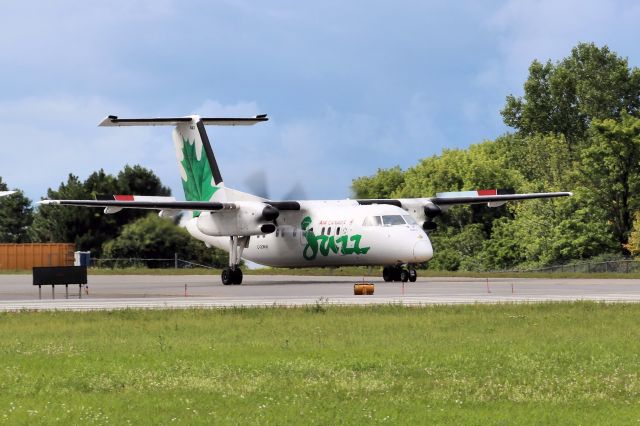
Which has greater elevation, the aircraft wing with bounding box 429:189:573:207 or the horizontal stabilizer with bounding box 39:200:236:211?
the aircraft wing with bounding box 429:189:573:207

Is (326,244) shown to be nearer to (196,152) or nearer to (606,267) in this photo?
(196,152)

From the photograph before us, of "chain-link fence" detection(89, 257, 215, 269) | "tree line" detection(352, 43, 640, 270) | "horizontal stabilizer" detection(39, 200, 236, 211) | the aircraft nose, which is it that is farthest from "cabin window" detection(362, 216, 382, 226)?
"tree line" detection(352, 43, 640, 270)

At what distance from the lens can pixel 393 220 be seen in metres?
44.8

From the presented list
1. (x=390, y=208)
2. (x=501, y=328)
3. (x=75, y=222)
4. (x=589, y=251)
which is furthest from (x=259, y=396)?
(x=75, y=222)

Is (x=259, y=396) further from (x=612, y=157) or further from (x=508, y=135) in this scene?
(x=508, y=135)

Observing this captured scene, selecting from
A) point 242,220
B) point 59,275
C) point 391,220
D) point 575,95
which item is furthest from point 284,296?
point 575,95

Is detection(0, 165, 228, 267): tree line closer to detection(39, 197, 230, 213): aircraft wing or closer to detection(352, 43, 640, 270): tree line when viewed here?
detection(39, 197, 230, 213): aircraft wing

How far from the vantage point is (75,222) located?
280 feet

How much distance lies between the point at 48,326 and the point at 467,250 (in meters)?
68.7

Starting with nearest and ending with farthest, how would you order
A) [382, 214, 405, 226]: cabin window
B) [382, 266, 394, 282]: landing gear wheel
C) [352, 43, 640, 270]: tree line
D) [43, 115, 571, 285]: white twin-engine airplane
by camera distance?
[382, 214, 405, 226]: cabin window → [43, 115, 571, 285]: white twin-engine airplane → [382, 266, 394, 282]: landing gear wheel → [352, 43, 640, 270]: tree line

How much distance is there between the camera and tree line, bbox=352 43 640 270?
3095 inches

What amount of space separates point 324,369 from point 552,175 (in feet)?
267

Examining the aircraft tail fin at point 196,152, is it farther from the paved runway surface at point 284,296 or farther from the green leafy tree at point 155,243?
the paved runway surface at point 284,296

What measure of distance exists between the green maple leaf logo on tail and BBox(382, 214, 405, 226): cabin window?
9919 mm
